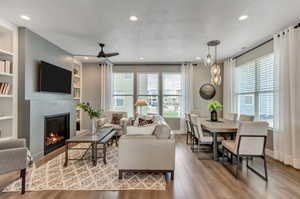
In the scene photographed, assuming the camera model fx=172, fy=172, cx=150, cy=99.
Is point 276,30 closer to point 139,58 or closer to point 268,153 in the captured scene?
point 268,153

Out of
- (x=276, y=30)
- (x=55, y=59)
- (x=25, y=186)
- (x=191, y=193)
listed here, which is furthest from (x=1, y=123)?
(x=276, y=30)

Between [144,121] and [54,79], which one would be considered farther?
[144,121]

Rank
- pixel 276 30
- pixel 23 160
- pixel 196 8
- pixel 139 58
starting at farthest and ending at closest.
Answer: pixel 139 58
pixel 276 30
pixel 196 8
pixel 23 160

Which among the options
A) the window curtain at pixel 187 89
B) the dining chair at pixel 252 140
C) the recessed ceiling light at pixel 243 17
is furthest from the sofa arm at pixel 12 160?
the window curtain at pixel 187 89

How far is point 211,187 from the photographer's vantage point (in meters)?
2.69

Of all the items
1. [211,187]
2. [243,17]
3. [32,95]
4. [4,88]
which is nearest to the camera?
[211,187]

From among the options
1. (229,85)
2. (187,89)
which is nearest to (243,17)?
(229,85)

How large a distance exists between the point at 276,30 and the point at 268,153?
9.63ft

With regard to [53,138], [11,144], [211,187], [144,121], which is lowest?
[211,187]

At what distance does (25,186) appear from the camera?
2.64m

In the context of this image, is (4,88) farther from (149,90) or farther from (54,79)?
(149,90)

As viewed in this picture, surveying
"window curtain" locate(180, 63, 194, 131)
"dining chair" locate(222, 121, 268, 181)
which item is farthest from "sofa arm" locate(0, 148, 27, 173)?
"window curtain" locate(180, 63, 194, 131)

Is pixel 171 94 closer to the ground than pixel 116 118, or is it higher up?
higher up

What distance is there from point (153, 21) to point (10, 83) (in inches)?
128
